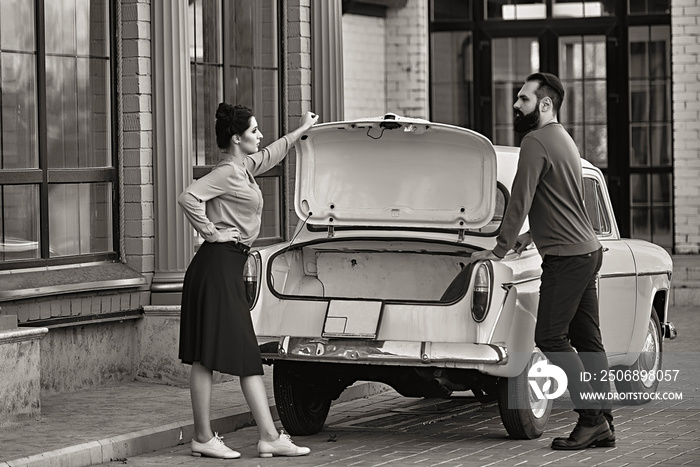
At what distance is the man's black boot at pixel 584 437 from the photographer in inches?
328

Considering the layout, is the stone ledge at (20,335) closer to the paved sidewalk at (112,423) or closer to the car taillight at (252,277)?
the paved sidewalk at (112,423)

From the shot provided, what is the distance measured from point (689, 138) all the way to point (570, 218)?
10.4 meters

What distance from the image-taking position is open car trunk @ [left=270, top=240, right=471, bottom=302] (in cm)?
927

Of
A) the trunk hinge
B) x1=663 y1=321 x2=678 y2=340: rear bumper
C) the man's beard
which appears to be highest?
the man's beard

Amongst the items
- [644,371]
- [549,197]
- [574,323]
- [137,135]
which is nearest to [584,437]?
[574,323]

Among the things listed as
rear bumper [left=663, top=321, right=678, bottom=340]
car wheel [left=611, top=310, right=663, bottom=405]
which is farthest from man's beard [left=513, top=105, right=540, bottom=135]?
rear bumper [left=663, top=321, right=678, bottom=340]

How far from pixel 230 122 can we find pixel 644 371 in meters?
3.76

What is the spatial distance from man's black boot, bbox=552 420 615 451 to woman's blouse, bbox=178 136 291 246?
2.11m

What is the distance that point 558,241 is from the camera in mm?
8359

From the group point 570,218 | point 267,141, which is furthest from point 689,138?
point 570,218

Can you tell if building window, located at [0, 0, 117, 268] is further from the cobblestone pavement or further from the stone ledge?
the cobblestone pavement

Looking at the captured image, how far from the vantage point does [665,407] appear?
396 inches

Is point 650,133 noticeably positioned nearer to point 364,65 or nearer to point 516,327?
point 364,65

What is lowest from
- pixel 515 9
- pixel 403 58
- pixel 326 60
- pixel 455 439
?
pixel 455 439
